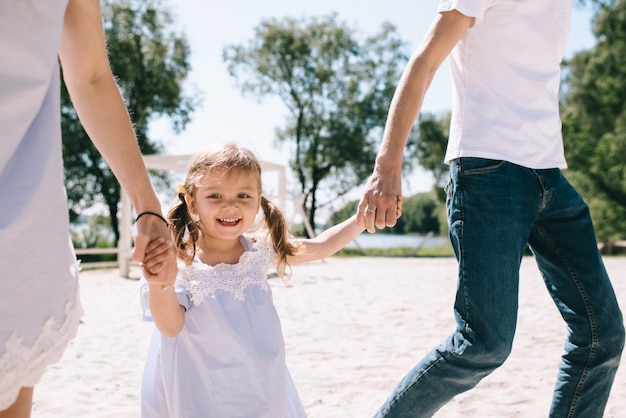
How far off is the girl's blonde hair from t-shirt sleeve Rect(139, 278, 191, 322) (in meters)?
0.13

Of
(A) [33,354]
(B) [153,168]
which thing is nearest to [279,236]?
(A) [33,354]

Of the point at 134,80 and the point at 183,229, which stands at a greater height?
the point at 134,80

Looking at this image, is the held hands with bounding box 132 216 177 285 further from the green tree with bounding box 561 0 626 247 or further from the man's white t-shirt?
the green tree with bounding box 561 0 626 247

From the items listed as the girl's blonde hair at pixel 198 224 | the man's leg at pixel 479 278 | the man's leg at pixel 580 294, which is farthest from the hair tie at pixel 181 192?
the man's leg at pixel 580 294

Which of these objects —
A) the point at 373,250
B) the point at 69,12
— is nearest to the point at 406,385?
the point at 69,12

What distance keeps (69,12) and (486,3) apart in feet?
4.45

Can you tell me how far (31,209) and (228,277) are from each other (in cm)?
134

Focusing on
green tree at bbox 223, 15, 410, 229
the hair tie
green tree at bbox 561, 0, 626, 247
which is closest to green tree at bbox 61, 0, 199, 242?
green tree at bbox 223, 15, 410, 229

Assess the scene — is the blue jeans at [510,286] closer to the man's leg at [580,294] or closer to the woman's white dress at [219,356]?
the man's leg at [580,294]

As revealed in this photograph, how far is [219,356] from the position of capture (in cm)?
227

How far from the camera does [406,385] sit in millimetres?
2146

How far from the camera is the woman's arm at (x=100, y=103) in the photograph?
1520 millimetres

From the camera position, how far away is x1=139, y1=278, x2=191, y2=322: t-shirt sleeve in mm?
2236

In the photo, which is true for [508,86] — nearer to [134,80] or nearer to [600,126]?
[134,80]
